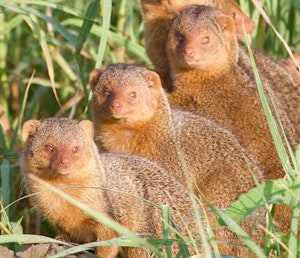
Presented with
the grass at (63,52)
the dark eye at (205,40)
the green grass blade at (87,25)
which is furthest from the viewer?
the grass at (63,52)

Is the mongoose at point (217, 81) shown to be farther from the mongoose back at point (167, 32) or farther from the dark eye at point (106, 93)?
the dark eye at point (106, 93)

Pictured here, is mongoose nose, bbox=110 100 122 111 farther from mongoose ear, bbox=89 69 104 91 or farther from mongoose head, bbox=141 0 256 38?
mongoose head, bbox=141 0 256 38

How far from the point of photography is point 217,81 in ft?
16.9

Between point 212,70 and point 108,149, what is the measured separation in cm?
77

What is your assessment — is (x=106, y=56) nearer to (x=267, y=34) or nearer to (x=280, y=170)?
(x=267, y=34)

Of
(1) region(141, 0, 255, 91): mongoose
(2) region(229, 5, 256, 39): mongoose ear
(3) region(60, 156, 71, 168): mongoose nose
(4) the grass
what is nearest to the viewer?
(3) region(60, 156, 71, 168): mongoose nose

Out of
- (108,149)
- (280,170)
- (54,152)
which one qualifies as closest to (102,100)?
(108,149)

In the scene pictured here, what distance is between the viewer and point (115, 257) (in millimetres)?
4039

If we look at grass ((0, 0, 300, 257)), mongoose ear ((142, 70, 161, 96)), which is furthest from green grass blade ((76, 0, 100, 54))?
mongoose ear ((142, 70, 161, 96))

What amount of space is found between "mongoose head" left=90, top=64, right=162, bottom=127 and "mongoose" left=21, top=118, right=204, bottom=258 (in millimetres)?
384

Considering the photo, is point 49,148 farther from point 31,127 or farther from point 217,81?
point 217,81

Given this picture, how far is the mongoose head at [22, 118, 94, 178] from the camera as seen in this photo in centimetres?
399

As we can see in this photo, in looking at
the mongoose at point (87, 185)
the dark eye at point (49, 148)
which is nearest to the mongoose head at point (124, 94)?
the mongoose at point (87, 185)

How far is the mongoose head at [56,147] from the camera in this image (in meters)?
3.99
